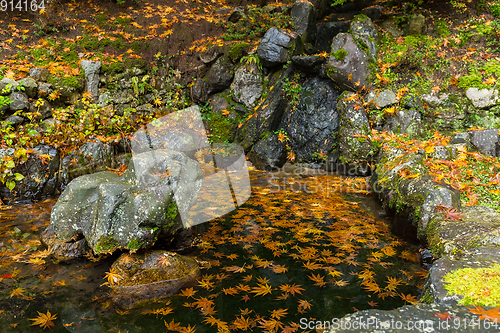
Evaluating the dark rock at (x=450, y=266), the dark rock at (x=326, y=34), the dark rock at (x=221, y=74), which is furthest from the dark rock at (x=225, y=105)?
the dark rock at (x=450, y=266)

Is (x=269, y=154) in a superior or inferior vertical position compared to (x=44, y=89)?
inferior

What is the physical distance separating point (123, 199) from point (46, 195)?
143 inches

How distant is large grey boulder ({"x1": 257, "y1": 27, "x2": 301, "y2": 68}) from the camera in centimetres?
843

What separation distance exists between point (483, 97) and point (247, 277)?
23.3ft

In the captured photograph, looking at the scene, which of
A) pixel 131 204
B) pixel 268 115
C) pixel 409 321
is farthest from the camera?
pixel 268 115

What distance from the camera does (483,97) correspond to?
6746mm

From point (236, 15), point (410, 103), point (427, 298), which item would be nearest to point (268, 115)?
point (410, 103)

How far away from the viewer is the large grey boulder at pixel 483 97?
6.65 m

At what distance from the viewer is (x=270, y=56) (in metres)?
8.52

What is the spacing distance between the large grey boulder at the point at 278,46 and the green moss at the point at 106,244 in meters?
6.82

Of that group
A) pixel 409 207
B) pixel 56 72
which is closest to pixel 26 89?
pixel 56 72

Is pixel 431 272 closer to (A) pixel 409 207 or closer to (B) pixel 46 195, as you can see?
(A) pixel 409 207

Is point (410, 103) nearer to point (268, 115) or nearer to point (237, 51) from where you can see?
point (268, 115)

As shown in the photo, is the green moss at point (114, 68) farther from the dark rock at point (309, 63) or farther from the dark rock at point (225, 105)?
the dark rock at point (309, 63)
